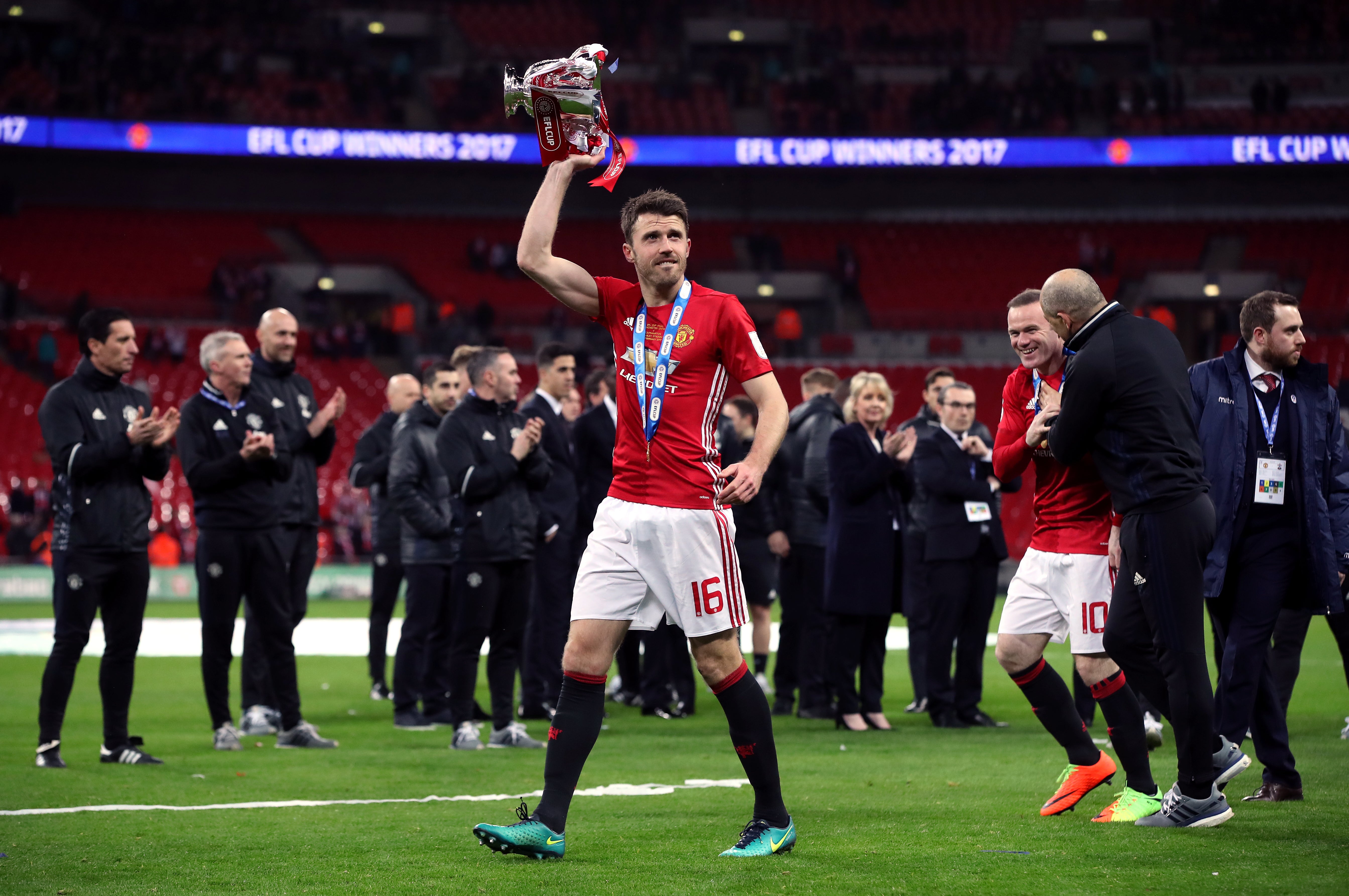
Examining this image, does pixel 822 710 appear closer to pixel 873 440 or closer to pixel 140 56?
pixel 873 440

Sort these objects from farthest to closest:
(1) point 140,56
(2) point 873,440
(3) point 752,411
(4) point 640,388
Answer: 1. (1) point 140,56
2. (3) point 752,411
3. (2) point 873,440
4. (4) point 640,388

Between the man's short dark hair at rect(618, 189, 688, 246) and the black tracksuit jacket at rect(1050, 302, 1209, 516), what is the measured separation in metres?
1.57

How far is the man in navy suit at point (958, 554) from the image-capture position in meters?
9.51

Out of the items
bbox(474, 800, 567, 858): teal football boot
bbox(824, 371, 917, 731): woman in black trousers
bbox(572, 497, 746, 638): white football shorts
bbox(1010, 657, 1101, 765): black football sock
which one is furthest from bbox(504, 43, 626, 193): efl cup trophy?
bbox(824, 371, 917, 731): woman in black trousers

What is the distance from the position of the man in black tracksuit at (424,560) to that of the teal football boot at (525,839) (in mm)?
4869

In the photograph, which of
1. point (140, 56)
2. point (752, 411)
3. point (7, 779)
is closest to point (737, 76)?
point (140, 56)

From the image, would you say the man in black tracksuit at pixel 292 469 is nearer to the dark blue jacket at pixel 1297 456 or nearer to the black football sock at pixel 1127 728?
the black football sock at pixel 1127 728

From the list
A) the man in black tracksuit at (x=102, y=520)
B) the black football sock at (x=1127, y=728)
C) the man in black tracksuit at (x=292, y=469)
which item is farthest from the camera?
the man in black tracksuit at (x=292, y=469)

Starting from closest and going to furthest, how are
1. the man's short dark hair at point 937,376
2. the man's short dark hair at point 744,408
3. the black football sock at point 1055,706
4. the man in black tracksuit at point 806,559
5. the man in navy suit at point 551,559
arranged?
the black football sock at point 1055,706 < the man in navy suit at point 551,559 < the man in black tracksuit at point 806,559 < the man's short dark hair at point 937,376 < the man's short dark hair at point 744,408

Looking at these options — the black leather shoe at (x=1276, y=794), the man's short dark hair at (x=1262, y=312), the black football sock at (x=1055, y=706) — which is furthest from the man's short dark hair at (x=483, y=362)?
the black leather shoe at (x=1276, y=794)

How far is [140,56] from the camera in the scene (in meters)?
33.7

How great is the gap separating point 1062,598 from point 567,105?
2.85 m

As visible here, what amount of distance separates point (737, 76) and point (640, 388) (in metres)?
32.6

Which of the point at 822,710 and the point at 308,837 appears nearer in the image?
the point at 308,837
